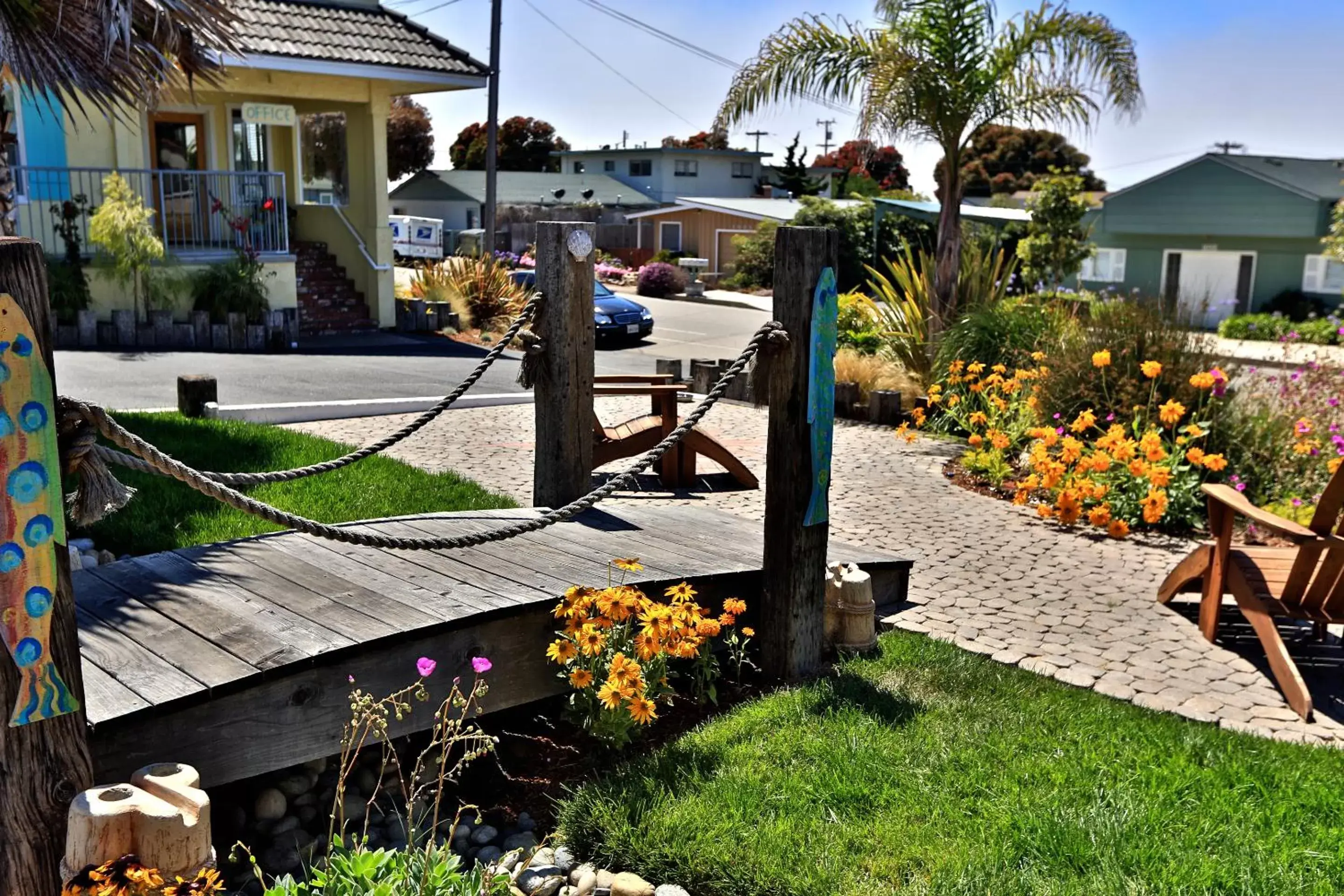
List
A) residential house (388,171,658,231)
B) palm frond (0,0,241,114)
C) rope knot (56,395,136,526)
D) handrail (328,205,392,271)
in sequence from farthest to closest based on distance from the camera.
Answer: residential house (388,171,658,231), handrail (328,205,392,271), palm frond (0,0,241,114), rope knot (56,395,136,526)

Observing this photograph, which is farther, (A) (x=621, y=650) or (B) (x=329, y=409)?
(B) (x=329, y=409)

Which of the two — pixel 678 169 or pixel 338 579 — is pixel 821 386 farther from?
pixel 678 169

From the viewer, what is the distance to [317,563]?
4785 millimetres

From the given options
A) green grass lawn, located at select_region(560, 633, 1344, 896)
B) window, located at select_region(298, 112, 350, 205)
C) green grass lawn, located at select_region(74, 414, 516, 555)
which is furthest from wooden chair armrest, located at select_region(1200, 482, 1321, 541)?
window, located at select_region(298, 112, 350, 205)

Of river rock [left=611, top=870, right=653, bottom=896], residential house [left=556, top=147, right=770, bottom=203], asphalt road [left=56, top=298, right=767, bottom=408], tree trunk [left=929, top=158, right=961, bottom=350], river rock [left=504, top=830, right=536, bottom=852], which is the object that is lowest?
river rock [left=504, top=830, right=536, bottom=852]

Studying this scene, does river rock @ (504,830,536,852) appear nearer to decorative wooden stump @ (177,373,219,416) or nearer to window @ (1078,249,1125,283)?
decorative wooden stump @ (177,373,219,416)

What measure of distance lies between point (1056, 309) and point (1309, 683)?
271 inches

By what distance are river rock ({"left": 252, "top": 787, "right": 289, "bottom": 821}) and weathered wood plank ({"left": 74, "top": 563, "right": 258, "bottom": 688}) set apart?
57 centimetres

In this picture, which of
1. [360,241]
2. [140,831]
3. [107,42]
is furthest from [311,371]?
[140,831]

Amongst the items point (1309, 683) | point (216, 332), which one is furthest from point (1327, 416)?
point (216, 332)

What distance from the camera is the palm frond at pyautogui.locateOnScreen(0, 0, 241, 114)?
9586 millimetres

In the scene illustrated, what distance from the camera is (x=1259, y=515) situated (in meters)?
5.17

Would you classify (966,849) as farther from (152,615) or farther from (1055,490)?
(1055,490)

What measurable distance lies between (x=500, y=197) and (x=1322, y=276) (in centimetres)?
3034
